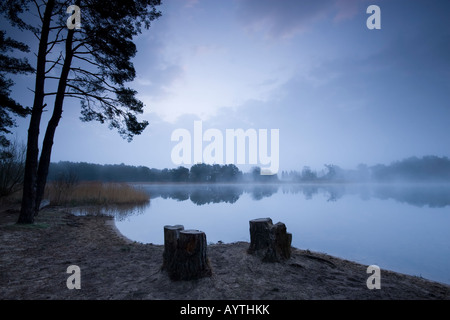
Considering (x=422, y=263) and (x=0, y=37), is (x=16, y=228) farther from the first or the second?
(x=422, y=263)

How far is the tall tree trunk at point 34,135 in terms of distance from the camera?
21.5ft

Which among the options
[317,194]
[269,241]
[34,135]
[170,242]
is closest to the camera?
[170,242]

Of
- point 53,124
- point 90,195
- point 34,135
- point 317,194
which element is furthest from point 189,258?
point 317,194

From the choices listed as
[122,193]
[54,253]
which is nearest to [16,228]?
[54,253]

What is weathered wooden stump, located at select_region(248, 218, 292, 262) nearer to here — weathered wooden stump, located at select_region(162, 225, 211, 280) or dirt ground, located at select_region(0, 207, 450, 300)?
dirt ground, located at select_region(0, 207, 450, 300)

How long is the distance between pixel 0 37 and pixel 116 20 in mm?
3892

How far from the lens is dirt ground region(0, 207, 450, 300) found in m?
2.86

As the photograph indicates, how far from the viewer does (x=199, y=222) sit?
34.8 ft

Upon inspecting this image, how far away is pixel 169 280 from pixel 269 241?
190 centimetres

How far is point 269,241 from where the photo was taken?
3.99 meters

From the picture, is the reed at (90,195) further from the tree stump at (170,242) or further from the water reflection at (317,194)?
the tree stump at (170,242)

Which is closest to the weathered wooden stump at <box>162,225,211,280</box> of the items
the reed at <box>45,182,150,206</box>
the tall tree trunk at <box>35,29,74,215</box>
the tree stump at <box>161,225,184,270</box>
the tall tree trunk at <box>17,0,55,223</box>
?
the tree stump at <box>161,225,184,270</box>

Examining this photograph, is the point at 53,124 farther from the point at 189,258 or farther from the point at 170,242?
the point at 189,258
